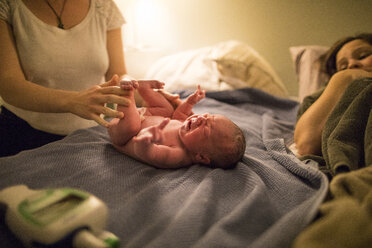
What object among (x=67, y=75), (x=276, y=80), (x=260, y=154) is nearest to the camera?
(x=260, y=154)

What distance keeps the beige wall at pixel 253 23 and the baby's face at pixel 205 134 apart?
4.27ft

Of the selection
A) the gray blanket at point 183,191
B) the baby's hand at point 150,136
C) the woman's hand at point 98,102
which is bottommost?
the gray blanket at point 183,191

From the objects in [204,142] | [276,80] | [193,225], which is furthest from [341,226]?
[276,80]

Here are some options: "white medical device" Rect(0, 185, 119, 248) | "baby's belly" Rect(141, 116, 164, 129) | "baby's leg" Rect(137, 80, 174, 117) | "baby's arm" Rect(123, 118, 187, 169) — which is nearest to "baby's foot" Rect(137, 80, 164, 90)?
"baby's leg" Rect(137, 80, 174, 117)

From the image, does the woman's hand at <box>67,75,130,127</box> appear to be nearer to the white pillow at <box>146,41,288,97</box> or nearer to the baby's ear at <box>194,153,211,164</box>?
the baby's ear at <box>194,153,211,164</box>

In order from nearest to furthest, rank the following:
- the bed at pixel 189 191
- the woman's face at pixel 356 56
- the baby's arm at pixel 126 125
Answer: the bed at pixel 189 191 → the baby's arm at pixel 126 125 → the woman's face at pixel 356 56

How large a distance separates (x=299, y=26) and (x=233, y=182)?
5.39 feet

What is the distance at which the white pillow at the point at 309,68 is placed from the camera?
166cm

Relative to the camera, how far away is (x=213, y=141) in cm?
86

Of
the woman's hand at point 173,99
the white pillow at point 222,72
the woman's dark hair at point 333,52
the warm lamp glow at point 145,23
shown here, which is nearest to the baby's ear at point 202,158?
the woman's hand at point 173,99

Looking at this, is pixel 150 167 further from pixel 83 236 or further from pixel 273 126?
pixel 273 126

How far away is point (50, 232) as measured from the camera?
42cm

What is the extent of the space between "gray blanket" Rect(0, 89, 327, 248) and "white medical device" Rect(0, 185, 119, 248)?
8 centimetres

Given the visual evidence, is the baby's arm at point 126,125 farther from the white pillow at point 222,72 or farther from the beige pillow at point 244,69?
the beige pillow at point 244,69
